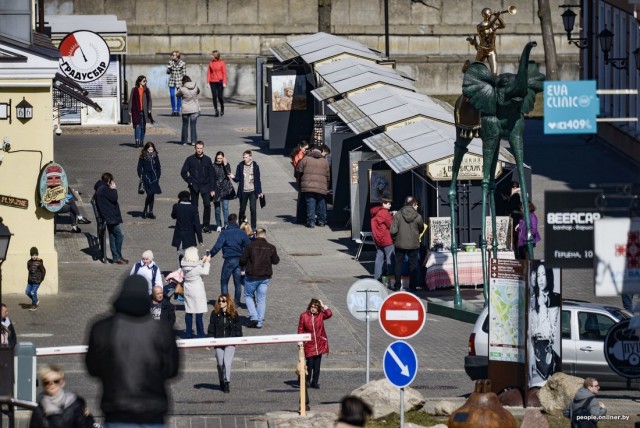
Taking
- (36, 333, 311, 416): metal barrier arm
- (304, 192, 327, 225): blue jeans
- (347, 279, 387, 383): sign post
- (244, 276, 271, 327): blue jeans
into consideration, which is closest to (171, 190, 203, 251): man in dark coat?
(244, 276, 271, 327): blue jeans

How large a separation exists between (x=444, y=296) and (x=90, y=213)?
880 centimetres

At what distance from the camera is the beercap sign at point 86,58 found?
3994 cm

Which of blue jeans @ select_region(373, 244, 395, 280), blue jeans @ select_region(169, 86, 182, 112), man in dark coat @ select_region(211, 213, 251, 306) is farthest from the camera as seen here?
blue jeans @ select_region(169, 86, 182, 112)

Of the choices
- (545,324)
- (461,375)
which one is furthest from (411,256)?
(545,324)

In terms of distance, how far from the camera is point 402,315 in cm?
1898

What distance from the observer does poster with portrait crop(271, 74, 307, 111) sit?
40781 millimetres

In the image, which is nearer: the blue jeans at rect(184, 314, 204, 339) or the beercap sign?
the blue jeans at rect(184, 314, 204, 339)

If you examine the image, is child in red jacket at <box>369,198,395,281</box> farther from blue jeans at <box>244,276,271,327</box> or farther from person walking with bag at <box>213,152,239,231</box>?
person walking with bag at <box>213,152,239,231</box>

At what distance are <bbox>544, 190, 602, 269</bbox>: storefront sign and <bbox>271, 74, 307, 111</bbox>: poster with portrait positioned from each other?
21779 millimetres

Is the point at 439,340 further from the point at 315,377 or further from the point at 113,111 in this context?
the point at 113,111

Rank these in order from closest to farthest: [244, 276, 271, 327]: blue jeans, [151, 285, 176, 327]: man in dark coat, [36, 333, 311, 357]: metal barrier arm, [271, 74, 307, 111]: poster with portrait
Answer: [36, 333, 311, 357]: metal barrier arm
[151, 285, 176, 327]: man in dark coat
[244, 276, 271, 327]: blue jeans
[271, 74, 307, 111]: poster with portrait

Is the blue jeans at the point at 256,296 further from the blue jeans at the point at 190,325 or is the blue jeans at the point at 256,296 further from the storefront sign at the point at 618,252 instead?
the storefront sign at the point at 618,252

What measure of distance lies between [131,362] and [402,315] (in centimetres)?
826

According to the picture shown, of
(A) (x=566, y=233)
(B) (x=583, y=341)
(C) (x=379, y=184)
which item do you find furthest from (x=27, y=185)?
(A) (x=566, y=233)
